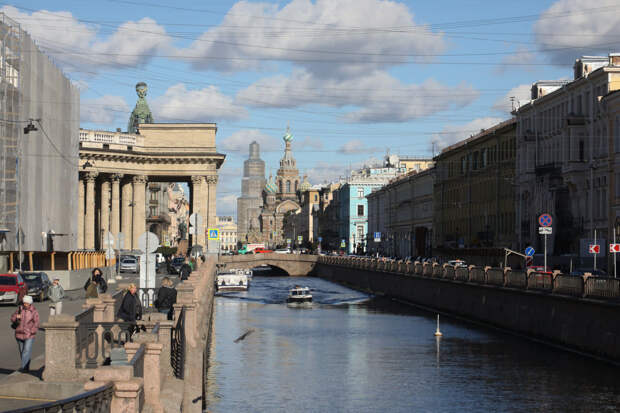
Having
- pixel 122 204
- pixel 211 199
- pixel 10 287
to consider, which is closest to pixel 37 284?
pixel 10 287

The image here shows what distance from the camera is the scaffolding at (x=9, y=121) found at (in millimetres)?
57250

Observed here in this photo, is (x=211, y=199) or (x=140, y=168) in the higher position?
(x=140, y=168)

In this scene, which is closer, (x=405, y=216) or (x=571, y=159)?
(x=571, y=159)

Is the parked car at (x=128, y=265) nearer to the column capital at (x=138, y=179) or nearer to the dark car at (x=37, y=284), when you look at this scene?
the column capital at (x=138, y=179)

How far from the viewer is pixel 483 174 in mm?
95125

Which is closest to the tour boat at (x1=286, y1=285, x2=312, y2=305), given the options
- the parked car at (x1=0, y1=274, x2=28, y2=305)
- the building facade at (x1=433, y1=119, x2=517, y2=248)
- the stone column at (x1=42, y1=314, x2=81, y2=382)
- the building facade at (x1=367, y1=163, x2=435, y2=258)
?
the building facade at (x1=433, y1=119, x2=517, y2=248)

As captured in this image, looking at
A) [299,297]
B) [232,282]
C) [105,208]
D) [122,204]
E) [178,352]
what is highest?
[122,204]

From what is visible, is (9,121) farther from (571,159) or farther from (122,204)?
(122,204)

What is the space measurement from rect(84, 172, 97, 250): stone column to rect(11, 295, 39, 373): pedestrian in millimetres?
88017

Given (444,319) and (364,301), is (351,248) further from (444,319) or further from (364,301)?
(444,319)

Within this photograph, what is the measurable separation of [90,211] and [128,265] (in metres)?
25.5

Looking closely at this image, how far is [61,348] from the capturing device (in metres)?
17.4

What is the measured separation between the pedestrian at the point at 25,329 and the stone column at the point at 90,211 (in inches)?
3465

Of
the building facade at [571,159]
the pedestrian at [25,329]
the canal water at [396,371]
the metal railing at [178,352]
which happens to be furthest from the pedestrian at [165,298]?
the building facade at [571,159]
